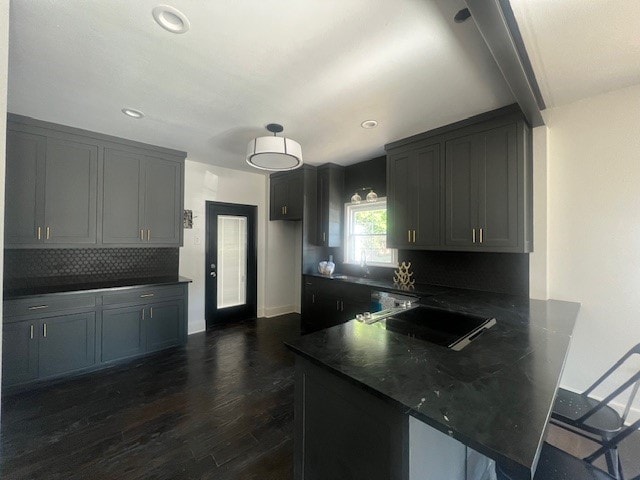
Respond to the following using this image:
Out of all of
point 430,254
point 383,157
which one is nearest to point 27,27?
point 383,157

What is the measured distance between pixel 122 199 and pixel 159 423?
2.63 meters

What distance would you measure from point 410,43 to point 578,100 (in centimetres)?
176

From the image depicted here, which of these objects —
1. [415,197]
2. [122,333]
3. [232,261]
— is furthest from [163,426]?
[415,197]

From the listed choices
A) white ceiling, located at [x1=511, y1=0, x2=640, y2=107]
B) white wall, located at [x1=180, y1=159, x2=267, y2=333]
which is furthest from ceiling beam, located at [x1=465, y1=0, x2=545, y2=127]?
white wall, located at [x1=180, y1=159, x2=267, y2=333]

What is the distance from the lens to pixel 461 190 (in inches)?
111

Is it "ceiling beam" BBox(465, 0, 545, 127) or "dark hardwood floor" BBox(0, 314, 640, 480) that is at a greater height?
"ceiling beam" BBox(465, 0, 545, 127)

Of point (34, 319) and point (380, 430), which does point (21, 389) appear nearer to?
point (34, 319)

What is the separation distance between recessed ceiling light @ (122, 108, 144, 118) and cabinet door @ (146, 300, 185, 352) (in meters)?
2.20

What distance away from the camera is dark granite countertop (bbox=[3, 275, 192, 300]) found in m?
2.75

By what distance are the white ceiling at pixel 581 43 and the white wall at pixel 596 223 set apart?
0.26 meters

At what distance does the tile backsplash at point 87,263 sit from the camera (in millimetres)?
3010

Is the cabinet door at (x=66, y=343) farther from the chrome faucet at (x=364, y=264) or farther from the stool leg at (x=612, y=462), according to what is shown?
the stool leg at (x=612, y=462)

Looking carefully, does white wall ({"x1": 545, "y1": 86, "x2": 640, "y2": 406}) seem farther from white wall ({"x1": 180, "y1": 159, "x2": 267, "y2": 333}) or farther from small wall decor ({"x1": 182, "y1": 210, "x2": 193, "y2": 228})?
small wall decor ({"x1": 182, "y1": 210, "x2": 193, "y2": 228})

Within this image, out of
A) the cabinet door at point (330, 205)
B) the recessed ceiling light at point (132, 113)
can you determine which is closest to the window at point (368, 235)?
the cabinet door at point (330, 205)
